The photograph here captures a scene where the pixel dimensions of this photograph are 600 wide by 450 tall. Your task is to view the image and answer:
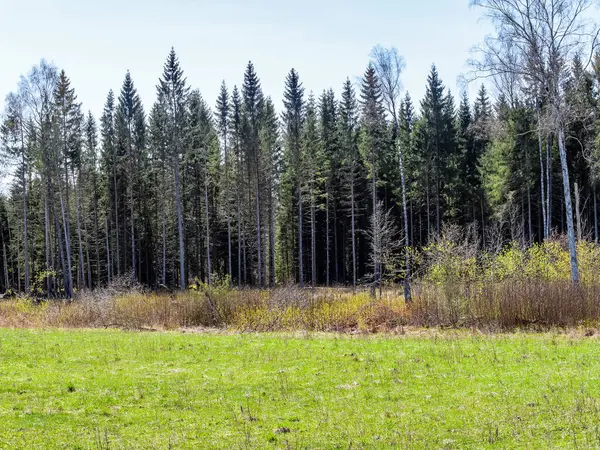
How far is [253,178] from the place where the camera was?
41219 mm

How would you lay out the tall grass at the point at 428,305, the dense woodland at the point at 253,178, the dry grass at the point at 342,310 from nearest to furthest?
the dry grass at the point at 342,310 → the tall grass at the point at 428,305 → the dense woodland at the point at 253,178

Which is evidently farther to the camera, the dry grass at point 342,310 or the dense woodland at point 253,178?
the dense woodland at point 253,178

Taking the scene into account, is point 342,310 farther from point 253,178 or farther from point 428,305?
point 253,178

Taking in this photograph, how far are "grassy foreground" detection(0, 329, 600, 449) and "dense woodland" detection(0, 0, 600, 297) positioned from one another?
21.3 metres

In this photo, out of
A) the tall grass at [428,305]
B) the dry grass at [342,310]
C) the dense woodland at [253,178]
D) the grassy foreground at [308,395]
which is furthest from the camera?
the dense woodland at [253,178]

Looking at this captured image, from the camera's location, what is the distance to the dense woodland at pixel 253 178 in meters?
35.2

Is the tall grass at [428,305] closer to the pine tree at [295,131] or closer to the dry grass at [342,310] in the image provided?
the dry grass at [342,310]

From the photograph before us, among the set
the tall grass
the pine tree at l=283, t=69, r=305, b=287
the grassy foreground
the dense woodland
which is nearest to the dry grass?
the tall grass

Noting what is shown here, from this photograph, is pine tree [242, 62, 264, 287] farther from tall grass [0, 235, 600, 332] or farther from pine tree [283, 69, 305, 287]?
tall grass [0, 235, 600, 332]

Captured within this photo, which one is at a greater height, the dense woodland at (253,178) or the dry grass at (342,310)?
the dense woodland at (253,178)

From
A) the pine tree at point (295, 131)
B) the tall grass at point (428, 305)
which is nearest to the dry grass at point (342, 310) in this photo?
the tall grass at point (428, 305)

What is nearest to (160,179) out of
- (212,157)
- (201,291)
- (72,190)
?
(212,157)

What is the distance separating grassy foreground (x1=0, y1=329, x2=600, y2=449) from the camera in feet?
21.3

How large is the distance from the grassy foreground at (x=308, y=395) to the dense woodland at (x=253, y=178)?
69.8ft
